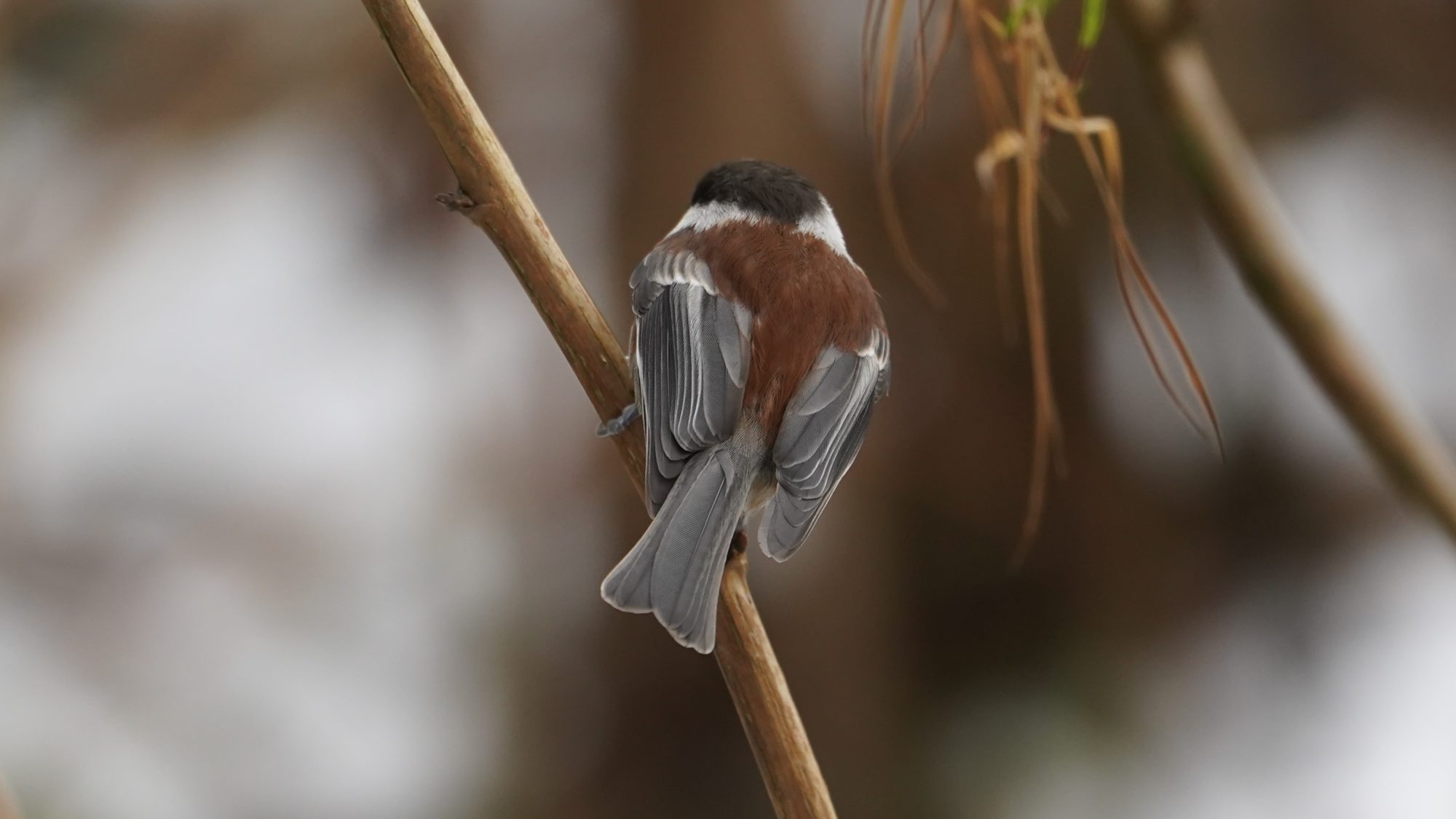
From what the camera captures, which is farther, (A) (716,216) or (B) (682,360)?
(A) (716,216)

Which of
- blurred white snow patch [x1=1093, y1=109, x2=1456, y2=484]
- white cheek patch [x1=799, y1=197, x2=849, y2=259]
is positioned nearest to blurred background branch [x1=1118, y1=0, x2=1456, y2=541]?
white cheek patch [x1=799, y1=197, x2=849, y2=259]

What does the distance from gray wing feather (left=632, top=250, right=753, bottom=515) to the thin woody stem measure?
5.3 inches

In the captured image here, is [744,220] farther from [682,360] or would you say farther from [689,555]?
[689,555]

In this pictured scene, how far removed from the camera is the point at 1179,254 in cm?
276

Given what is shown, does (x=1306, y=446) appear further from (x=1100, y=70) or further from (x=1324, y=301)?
(x=1324, y=301)

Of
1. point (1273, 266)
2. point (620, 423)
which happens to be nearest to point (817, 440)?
point (620, 423)

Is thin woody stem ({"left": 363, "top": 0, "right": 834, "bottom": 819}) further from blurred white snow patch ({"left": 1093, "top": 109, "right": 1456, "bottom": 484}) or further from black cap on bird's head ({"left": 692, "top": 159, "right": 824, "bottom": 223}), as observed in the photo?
blurred white snow patch ({"left": 1093, "top": 109, "right": 1456, "bottom": 484})

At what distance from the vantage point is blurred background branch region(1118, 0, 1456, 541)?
32.3 inches

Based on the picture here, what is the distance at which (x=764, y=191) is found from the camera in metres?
1.64

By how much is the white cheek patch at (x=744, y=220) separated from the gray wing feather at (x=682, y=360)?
0.33 feet

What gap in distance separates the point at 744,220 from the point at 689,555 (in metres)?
0.60

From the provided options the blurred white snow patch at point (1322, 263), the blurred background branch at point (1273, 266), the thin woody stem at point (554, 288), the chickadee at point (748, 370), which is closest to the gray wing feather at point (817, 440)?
the chickadee at point (748, 370)

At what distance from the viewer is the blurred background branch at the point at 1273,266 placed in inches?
32.3

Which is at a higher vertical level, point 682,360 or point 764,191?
point 764,191
